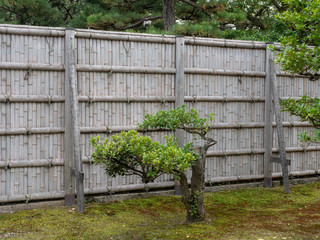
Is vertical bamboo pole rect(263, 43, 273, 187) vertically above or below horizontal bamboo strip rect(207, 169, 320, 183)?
above

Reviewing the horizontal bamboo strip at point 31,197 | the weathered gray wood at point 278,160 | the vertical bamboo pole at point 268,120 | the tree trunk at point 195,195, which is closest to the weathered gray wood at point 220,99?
the vertical bamboo pole at point 268,120

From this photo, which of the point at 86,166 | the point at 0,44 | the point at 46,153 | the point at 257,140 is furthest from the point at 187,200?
the point at 0,44

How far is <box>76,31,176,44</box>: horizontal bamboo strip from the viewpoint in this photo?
21.6 ft

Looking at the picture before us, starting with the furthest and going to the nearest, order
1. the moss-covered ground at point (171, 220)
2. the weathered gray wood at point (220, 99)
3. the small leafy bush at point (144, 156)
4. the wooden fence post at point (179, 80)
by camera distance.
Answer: the weathered gray wood at point (220, 99)
the wooden fence post at point (179, 80)
the moss-covered ground at point (171, 220)
the small leafy bush at point (144, 156)

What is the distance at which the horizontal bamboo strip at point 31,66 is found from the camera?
20.0 ft

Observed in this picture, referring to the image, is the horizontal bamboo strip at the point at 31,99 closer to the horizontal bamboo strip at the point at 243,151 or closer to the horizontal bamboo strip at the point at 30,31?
the horizontal bamboo strip at the point at 30,31

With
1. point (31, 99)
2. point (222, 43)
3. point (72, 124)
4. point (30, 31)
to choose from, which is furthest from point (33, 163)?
point (222, 43)

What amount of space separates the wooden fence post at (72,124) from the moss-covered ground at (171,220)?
38 cm

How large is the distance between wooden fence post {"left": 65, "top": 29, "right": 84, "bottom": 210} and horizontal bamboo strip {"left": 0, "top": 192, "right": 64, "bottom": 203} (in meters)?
0.17

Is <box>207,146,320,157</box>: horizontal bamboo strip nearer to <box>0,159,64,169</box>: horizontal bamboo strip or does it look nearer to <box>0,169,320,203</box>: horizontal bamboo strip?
<box>0,169,320,203</box>: horizontal bamboo strip

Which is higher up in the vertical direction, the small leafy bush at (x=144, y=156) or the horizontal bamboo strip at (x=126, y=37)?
the horizontal bamboo strip at (x=126, y=37)

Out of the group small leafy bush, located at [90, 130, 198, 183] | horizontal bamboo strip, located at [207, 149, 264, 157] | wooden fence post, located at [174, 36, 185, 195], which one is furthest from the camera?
horizontal bamboo strip, located at [207, 149, 264, 157]

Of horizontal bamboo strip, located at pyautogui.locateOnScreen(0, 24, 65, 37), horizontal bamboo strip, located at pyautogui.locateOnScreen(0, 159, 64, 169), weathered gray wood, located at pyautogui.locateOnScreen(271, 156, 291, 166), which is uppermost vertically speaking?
horizontal bamboo strip, located at pyautogui.locateOnScreen(0, 24, 65, 37)

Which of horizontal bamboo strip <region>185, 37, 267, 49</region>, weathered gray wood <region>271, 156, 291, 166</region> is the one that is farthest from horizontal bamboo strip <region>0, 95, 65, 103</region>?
weathered gray wood <region>271, 156, 291, 166</region>
